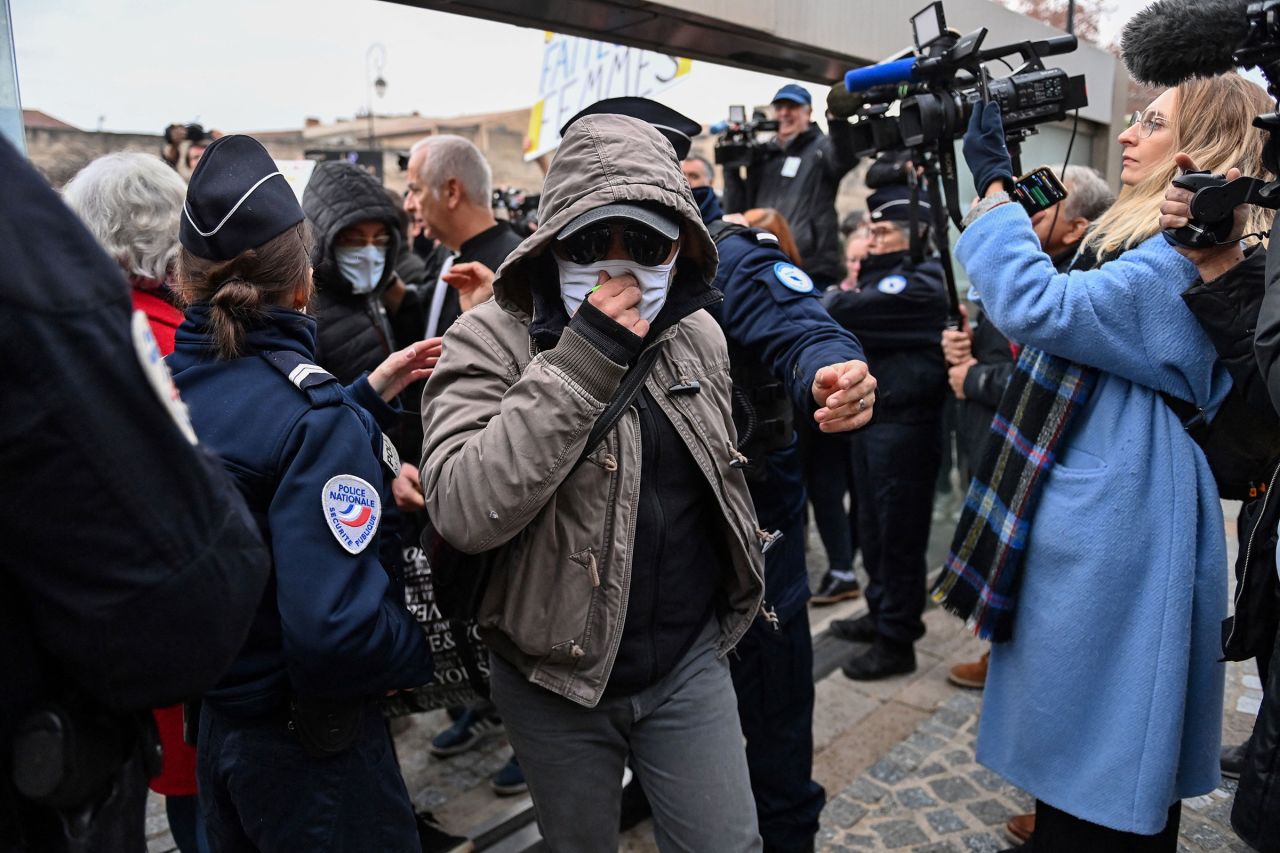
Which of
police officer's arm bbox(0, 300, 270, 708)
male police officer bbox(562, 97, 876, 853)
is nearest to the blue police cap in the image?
male police officer bbox(562, 97, 876, 853)

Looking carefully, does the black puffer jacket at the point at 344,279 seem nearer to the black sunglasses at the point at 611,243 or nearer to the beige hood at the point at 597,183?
the beige hood at the point at 597,183

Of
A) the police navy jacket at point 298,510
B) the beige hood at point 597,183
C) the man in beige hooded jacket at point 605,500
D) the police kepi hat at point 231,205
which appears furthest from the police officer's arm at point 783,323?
the police kepi hat at point 231,205

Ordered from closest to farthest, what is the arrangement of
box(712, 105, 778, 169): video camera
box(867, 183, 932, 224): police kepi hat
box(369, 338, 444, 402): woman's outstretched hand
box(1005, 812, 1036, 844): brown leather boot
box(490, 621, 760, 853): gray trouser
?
box(490, 621, 760, 853): gray trouser
box(369, 338, 444, 402): woman's outstretched hand
box(1005, 812, 1036, 844): brown leather boot
box(867, 183, 932, 224): police kepi hat
box(712, 105, 778, 169): video camera

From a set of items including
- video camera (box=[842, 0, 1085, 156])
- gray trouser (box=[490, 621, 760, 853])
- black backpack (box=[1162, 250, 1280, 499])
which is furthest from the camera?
video camera (box=[842, 0, 1085, 156])

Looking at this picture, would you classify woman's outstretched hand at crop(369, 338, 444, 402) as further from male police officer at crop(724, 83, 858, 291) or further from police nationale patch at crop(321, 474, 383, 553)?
male police officer at crop(724, 83, 858, 291)

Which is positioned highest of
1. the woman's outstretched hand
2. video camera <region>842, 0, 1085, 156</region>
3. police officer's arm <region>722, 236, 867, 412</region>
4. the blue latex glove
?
video camera <region>842, 0, 1085, 156</region>

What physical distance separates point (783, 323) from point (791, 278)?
0.14 meters

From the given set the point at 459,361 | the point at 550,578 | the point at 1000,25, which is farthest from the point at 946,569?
the point at 1000,25

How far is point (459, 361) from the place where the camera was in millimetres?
1844

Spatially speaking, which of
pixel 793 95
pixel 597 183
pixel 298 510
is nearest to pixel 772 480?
pixel 597 183

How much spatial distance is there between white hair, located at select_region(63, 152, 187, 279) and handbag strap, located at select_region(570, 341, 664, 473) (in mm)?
1119

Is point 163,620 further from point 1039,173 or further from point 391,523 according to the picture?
point 1039,173

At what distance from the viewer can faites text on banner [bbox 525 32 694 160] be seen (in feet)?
14.4

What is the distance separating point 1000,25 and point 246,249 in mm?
4213
